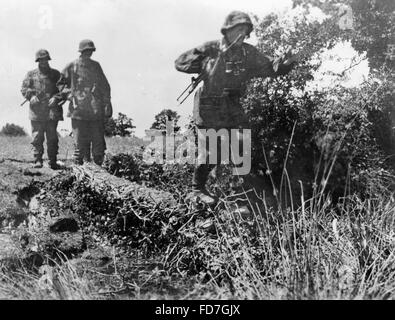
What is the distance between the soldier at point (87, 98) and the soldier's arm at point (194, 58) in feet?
10.6

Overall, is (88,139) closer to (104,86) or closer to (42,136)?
(104,86)

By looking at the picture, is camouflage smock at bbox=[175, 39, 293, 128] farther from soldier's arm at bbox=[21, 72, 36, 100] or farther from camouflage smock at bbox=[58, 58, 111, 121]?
soldier's arm at bbox=[21, 72, 36, 100]

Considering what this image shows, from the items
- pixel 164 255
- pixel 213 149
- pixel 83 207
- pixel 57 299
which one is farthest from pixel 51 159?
pixel 57 299

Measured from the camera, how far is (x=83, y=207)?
6.56 m

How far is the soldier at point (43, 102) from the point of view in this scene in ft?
31.4

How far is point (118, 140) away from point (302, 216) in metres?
9.48

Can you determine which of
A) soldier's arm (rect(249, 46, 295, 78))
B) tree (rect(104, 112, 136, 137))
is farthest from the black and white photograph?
tree (rect(104, 112, 136, 137))

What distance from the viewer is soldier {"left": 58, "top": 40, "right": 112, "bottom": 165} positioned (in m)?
9.00

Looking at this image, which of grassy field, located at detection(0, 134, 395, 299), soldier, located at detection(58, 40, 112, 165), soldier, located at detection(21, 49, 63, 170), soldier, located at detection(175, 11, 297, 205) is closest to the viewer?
grassy field, located at detection(0, 134, 395, 299)

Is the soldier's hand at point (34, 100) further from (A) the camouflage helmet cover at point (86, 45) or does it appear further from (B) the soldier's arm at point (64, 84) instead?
(A) the camouflage helmet cover at point (86, 45)

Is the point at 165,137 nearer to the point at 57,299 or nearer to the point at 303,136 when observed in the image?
the point at 303,136

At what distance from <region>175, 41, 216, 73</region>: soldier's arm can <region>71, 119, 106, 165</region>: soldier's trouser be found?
3532mm

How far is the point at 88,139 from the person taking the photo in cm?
934

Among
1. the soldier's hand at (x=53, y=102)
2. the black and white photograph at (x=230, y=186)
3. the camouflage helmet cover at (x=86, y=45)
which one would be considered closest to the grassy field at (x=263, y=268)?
the black and white photograph at (x=230, y=186)
